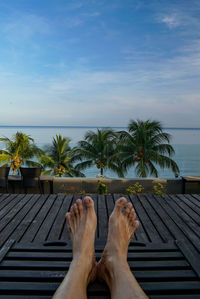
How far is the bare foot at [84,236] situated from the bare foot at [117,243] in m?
0.08

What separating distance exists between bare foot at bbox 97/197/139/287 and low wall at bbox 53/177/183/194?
10.5 feet

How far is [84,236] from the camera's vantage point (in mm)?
1506

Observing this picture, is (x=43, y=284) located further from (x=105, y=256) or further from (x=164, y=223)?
(x=164, y=223)

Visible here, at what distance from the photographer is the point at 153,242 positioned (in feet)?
6.23

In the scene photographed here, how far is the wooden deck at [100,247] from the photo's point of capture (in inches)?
49.9

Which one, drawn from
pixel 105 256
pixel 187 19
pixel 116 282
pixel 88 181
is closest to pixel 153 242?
pixel 105 256

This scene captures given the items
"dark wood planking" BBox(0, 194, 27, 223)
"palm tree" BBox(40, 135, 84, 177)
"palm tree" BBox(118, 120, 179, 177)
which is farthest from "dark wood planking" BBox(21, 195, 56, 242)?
"palm tree" BBox(40, 135, 84, 177)

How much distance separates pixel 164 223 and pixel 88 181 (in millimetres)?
2847

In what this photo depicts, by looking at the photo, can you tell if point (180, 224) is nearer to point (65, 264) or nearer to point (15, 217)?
point (65, 264)

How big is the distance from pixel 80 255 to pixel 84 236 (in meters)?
0.19

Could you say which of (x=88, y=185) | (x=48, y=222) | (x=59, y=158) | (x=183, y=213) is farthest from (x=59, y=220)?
(x=59, y=158)

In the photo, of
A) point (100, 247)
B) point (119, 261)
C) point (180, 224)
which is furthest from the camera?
point (180, 224)

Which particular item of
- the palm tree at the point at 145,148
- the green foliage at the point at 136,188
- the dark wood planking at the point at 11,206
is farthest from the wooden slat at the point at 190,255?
the palm tree at the point at 145,148

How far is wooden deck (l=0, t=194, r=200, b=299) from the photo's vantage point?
4.16 feet
